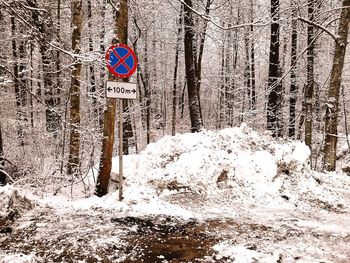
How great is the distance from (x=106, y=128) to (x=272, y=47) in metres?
8.74

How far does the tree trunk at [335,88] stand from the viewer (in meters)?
9.69

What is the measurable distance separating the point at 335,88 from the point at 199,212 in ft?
22.6

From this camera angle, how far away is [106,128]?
6531 millimetres

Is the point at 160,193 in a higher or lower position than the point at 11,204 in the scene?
lower

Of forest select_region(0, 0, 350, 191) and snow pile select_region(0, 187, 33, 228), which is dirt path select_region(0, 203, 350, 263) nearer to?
snow pile select_region(0, 187, 33, 228)

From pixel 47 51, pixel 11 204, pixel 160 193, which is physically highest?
pixel 47 51

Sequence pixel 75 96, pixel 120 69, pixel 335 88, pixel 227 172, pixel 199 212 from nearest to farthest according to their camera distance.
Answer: pixel 199 212 → pixel 120 69 → pixel 227 172 → pixel 75 96 → pixel 335 88

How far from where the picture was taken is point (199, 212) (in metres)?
5.86

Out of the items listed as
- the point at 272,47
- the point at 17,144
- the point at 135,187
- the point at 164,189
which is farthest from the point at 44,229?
the point at 272,47

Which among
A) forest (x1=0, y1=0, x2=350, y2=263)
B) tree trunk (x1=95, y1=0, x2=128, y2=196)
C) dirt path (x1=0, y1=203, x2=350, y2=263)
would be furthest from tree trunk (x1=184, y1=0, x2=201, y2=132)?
dirt path (x1=0, y1=203, x2=350, y2=263)

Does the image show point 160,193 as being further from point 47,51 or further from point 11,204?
point 47,51

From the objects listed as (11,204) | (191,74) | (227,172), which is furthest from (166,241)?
(191,74)

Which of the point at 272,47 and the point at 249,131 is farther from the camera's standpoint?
the point at 272,47

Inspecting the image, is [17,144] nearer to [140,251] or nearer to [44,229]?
[44,229]
